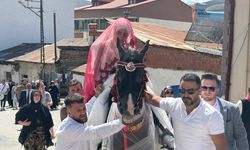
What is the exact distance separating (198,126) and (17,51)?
122 feet

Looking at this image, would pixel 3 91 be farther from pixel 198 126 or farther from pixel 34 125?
pixel 198 126

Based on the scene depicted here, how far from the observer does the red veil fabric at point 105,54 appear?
18.4 ft

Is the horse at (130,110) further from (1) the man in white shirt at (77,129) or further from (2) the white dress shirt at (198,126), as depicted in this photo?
(2) the white dress shirt at (198,126)

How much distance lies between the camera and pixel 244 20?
1150cm

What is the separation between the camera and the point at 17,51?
130 feet

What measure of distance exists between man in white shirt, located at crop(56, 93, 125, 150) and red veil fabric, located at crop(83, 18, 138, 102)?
1.15 m

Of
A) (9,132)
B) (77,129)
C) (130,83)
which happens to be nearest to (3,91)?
(9,132)

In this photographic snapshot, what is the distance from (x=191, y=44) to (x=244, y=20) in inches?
247

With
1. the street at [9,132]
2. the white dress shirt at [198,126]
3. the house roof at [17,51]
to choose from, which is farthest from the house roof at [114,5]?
the white dress shirt at [198,126]

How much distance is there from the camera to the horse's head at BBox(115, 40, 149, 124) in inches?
162

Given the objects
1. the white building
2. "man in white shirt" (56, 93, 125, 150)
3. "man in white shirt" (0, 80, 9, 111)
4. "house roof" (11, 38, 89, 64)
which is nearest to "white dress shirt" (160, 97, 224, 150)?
"man in white shirt" (56, 93, 125, 150)

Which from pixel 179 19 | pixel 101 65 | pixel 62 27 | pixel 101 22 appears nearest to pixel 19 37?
pixel 62 27

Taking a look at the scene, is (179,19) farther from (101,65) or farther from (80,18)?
(101,65)

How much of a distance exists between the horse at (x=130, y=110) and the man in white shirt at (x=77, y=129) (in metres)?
0.17
